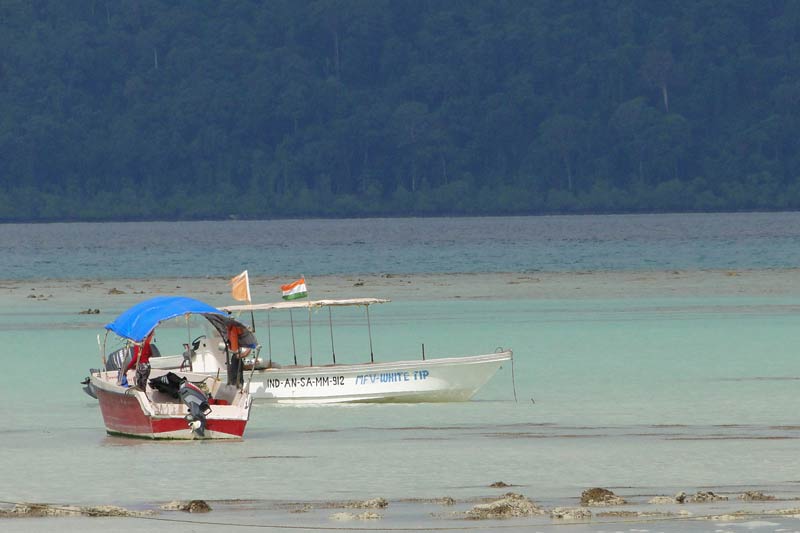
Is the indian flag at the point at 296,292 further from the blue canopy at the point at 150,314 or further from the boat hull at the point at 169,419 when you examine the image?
the boat hull at the point at 169,419

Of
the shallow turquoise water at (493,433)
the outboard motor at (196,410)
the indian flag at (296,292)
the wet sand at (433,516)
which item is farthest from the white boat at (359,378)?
the wet sand at (433,516)

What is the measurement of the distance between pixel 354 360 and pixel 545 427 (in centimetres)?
1536

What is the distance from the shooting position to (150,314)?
3077 cm

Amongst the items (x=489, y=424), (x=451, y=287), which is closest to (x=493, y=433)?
(x=489, y=424)

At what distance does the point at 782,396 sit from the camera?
3484 cm

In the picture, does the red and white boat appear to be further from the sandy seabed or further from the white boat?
the sandy seabed

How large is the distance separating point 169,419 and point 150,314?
2463 millimetres

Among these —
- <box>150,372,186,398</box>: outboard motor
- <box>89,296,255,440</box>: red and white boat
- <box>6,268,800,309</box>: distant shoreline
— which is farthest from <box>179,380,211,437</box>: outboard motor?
<box>6,268,800,309</box>: distant shoreline

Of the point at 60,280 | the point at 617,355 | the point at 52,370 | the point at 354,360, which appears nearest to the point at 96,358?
the point at 52,370

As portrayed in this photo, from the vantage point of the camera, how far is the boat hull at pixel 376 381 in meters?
34.3

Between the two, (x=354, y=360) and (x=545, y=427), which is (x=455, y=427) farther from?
(x=354, y=360)

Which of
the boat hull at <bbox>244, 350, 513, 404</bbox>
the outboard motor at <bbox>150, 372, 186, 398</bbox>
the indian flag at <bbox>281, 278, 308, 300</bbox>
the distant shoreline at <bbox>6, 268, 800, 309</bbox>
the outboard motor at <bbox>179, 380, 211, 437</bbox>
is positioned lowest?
the distant shoreline at <bbox>6, 268, 800, 309</bbox>

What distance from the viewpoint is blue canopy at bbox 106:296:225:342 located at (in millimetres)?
30250

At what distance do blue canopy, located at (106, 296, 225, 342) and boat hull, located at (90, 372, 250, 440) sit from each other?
1191 mm
